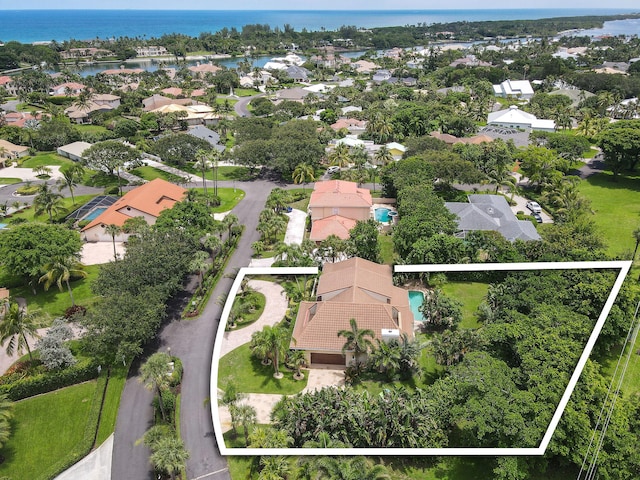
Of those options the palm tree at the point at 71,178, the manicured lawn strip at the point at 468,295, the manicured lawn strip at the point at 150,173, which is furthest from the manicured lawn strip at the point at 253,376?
the manicured lawn strip at the point at 150,173

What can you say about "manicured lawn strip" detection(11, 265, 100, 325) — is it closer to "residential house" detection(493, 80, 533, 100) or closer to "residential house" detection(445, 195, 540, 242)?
"residential house" detection(445, 195, 540, 242)

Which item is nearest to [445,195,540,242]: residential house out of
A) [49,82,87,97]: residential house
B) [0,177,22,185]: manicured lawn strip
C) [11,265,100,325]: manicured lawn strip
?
[11,265,100,325]: manicured lawn strip

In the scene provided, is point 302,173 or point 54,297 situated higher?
point 302,173

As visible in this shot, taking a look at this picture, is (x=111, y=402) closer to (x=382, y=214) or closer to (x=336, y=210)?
(x=336, y=210)

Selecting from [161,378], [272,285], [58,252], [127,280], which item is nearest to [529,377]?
[161,378]

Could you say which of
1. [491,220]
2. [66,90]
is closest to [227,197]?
[491,220]
